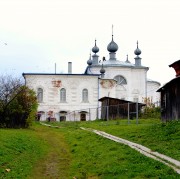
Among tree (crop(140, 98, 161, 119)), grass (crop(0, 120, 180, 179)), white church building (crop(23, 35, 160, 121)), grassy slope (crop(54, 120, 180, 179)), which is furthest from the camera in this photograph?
white church building (crop(23, 35, 160, 121))

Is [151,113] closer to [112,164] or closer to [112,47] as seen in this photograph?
[112,47]

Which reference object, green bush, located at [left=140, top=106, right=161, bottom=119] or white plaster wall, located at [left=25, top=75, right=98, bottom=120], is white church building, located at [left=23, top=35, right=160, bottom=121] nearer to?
white plaster wall, located at [left=25, top=75, right=98, bottom=120]

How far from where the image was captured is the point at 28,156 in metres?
17.0

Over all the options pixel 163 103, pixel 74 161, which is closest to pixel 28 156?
pixel 74 161

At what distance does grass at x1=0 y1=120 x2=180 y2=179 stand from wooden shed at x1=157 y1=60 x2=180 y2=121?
150 inches

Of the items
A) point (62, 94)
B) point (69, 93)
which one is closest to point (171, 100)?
point (69, 93)

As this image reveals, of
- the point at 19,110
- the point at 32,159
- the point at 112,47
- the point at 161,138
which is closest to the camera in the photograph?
the point at 32,159

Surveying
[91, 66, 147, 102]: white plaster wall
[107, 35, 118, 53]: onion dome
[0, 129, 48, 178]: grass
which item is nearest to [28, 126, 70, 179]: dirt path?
[0, 129, 48, 178]: grass

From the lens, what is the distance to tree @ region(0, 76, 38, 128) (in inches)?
1205

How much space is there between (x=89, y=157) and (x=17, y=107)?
16214 millimetres

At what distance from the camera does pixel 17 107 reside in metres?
31.2

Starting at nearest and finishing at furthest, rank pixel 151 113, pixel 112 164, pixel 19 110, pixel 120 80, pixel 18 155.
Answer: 1. pixel 112 164
2. pixel 18 155
3. pixel 19 110
4. pixel 151 113
5. pixel 120 80

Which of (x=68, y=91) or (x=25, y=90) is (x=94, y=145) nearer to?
(x=25, y=90)

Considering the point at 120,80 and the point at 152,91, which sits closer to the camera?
the point at 120,80
